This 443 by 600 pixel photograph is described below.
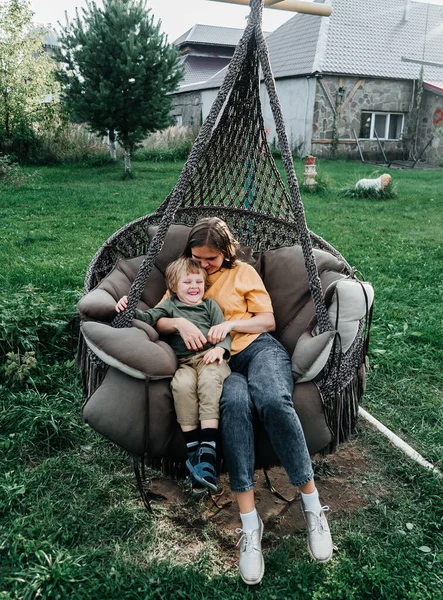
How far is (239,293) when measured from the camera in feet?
7.26

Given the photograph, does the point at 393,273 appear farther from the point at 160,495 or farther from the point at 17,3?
the point at 17,3

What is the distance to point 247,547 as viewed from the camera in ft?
5.35

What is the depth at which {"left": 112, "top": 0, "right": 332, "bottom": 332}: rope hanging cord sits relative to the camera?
197 centimetres

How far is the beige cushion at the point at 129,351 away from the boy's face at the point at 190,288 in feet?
1.06

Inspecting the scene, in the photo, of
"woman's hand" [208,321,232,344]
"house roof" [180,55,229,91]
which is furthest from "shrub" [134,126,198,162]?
"woman's hand" [208,321,232,344]

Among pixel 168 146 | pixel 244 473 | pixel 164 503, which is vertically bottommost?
pixel 164 503

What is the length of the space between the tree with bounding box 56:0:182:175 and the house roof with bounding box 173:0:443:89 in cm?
463

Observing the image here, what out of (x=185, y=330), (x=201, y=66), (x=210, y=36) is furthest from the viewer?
(x=210, y=36)

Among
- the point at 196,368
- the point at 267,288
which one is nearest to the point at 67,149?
the point at 267,288

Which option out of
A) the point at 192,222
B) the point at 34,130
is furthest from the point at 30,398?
the point at 34,130

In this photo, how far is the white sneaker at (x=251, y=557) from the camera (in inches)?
62.9

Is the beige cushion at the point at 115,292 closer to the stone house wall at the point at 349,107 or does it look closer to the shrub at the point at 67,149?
the shrub at the point at 67,149

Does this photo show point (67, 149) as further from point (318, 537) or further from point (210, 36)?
point (210, 36)

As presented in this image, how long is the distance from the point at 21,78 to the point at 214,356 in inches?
496
